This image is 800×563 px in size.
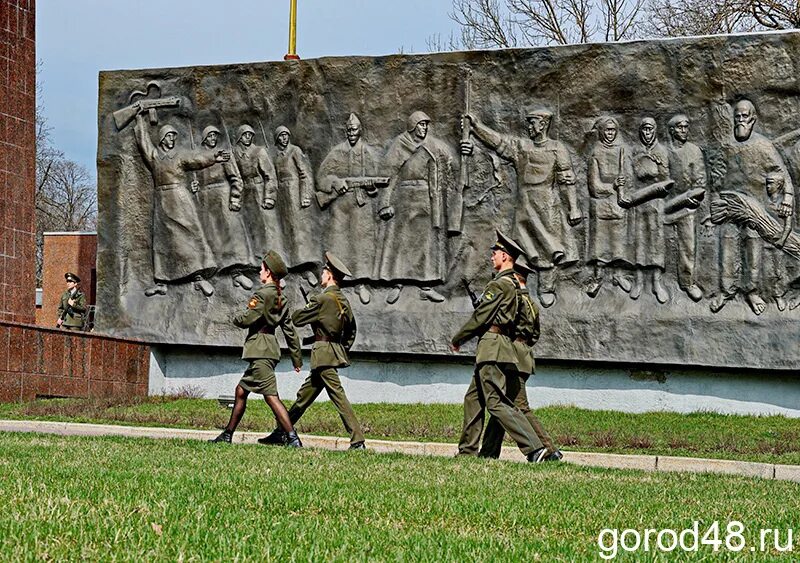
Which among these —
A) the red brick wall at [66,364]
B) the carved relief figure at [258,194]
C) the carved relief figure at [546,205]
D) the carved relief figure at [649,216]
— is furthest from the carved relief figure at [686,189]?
the red brick wall at [66,364]

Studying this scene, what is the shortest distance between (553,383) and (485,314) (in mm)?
7269

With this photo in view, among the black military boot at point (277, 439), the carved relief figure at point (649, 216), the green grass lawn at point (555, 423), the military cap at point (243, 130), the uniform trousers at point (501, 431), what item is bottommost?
the green grass lawn at point (555, 423)

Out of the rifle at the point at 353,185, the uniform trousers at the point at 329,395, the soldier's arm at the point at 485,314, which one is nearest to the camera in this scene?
the soldier's arm at the point at 485,314

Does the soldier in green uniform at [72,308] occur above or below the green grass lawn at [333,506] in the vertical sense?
above

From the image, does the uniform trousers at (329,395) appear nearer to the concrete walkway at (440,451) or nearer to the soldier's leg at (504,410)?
the concrete walkway at (440,451)

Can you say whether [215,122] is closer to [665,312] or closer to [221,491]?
[665,312]

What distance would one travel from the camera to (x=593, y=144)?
17375 mm

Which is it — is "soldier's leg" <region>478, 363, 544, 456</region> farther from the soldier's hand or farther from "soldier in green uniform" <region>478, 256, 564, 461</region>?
the soldier's hand

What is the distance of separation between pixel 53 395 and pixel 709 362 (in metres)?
8.78

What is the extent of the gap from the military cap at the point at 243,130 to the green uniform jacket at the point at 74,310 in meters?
5.04

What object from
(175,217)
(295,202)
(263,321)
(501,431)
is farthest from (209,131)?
(501,431)

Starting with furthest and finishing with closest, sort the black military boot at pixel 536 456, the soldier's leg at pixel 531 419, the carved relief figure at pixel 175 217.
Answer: the carved relief figure at pixel 175 217
the soldier's leg at pixel 531 419
the black military boot at pixel 536 456

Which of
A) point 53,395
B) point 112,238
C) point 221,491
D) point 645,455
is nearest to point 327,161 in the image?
point 112,238

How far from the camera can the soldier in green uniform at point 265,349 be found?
37.1 feet
